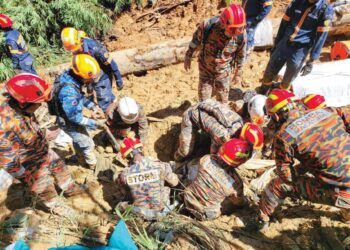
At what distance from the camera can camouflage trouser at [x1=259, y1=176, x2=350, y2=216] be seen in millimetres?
3006

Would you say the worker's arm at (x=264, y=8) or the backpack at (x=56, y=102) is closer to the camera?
the backpack at (x=56, y=102)

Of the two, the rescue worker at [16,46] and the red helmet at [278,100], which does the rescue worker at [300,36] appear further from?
the rescue worker at [16,46]

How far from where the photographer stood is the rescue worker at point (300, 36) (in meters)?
4.38

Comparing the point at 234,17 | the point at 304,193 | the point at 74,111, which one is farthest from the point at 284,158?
the point at 74,111

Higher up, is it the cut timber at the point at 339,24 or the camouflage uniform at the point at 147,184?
the cut timber at the point at 339,24

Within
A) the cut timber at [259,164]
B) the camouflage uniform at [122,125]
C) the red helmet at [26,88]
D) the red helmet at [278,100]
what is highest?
the red helmet at [26,88]

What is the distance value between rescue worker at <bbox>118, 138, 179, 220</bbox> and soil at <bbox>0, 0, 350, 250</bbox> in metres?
0.39

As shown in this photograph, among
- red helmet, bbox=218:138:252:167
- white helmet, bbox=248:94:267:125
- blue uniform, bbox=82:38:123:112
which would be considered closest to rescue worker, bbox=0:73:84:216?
blue uniform, bbox=82:38:123:112

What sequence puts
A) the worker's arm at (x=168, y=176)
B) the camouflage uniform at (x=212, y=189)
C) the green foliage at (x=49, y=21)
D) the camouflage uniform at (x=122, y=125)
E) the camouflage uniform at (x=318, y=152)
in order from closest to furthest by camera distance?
the camouflage uniform at (x=318, y=152), the camouflage uniform at (x=212, y=189), the worker's arm at (x=168, y=176), the camouflage uniform at (x=122, y=125), the green foliage at (x=49, y=21)

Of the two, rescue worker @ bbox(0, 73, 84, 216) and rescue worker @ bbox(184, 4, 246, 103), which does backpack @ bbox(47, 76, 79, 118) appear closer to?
rescue worker @ bbox(0, 73, 84, 216)

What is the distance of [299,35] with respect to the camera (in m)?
4.67

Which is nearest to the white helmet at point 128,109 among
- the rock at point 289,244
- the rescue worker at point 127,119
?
the rescue worker at point 127,119

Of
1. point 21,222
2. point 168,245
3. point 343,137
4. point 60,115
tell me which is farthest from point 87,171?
point 343,137

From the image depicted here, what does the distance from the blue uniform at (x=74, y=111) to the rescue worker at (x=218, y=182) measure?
165 cm
